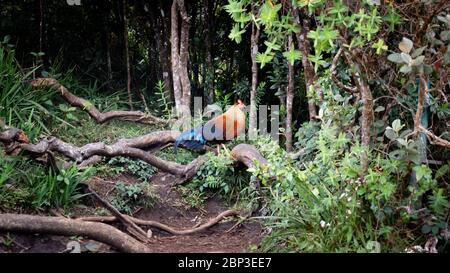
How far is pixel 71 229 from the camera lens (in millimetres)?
4297

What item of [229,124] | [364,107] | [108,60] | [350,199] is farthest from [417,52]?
[108,60]

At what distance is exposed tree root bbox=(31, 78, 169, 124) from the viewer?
6570 mm

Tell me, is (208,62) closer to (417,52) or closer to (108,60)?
(108,60)

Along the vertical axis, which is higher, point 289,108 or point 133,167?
point 289,108

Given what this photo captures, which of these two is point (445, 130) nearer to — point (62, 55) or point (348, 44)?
point (348, 44)

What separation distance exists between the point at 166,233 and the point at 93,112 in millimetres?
2075

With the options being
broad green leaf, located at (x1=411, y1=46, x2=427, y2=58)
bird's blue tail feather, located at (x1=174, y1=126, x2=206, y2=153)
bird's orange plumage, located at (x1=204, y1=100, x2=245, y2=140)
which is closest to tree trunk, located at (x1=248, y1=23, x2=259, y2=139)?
bird's orange plumage, located at (x1=204, y1=100, x2=245, y2=140)

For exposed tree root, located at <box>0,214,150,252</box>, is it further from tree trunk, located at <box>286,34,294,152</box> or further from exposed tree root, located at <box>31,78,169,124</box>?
exposed tree root, located at <box>31,78,169,124</box>

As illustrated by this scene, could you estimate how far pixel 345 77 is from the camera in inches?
197

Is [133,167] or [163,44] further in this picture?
[163,44]

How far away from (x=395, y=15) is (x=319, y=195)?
4.32 ft

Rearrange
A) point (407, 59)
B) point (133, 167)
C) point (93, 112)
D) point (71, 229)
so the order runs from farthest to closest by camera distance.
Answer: point (93, 112) → point (133, 167) → point (71, 229) → point (407, 59)

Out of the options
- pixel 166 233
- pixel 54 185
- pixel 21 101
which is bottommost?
pixel 166 233

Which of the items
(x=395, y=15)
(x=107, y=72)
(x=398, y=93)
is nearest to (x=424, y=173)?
(x=398, y=93)
